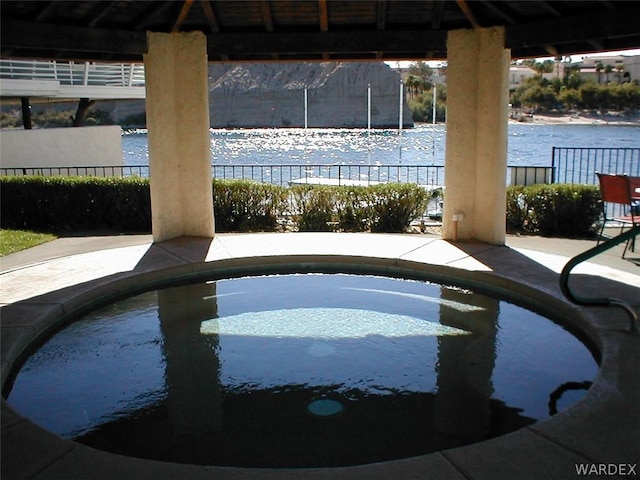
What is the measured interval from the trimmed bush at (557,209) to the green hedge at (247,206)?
2 centimetres

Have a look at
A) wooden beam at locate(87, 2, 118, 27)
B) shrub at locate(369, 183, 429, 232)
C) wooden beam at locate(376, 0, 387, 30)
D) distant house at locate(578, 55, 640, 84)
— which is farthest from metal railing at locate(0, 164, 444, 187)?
distant house at locate(578, 55, 640, 84)

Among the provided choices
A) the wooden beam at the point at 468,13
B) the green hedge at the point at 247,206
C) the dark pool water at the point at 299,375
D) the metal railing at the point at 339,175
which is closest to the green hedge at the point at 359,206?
the green hedge at the point at 247,206

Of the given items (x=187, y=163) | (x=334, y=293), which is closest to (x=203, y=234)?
(x=187, y=163)

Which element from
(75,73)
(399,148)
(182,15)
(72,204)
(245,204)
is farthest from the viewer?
(399,148)

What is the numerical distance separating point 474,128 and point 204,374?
18.0 ft

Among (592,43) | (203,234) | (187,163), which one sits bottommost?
(203,234)

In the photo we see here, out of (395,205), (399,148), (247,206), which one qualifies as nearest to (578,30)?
(395,205)

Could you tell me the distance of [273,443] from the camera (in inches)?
153

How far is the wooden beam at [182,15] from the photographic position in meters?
8.01

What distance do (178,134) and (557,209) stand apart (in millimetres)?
6226

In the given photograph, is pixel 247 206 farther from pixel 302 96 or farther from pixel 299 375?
pixel 302 96

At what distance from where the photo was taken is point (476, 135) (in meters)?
8.68

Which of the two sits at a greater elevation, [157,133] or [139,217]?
[157,133]

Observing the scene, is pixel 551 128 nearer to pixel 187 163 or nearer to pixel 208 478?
pixel 187 163
